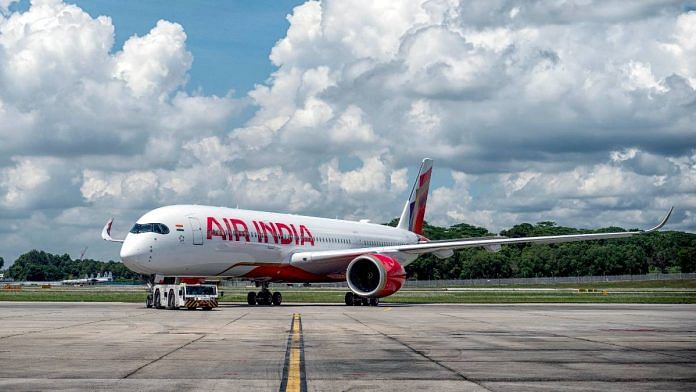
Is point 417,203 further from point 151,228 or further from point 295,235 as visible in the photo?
point 151,228

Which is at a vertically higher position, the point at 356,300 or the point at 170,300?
the point at 170,300

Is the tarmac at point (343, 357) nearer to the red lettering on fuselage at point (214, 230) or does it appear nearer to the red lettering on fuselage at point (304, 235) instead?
the red lettering on fuselage at point (214, 230)

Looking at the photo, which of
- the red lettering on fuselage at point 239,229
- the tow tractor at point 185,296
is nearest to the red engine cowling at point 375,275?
the red lettering on fuselage at point 239,229

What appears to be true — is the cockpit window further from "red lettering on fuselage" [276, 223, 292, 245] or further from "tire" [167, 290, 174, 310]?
"red lettering on fuselage" [276, 223, 292, 245]

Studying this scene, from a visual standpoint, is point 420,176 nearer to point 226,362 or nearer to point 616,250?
point 226,362

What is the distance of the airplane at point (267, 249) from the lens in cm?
3741

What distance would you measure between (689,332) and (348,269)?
23.1 metres

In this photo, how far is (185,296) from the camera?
3653cm

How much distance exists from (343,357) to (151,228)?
23.8 meters

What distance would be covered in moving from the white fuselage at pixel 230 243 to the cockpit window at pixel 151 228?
0.04 metres

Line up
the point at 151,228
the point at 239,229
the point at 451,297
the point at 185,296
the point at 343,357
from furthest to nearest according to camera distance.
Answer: the point at 451,297
the point at 239,229
the point at 151,228
the point at 185,296
the point at 343,357

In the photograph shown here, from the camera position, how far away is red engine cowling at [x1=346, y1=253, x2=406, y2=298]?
4219 centimetres

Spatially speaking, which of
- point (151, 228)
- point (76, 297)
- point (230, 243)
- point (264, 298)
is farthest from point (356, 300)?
point (76, 297)

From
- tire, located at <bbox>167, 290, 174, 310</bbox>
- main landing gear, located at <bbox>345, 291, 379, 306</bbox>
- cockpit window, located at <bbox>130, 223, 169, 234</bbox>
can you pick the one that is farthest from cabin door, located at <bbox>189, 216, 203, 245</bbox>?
main landing gear, located at <bbox>345, 291, 379, 306</bbox>
